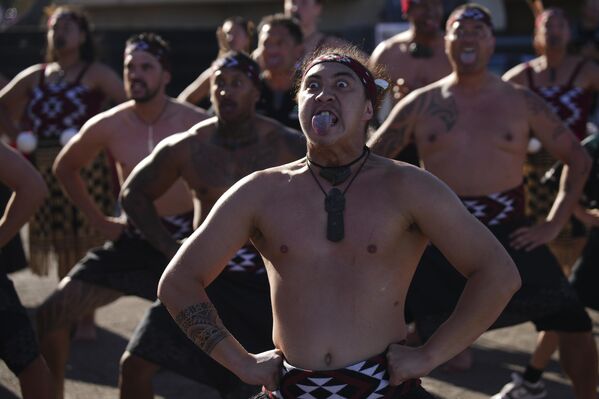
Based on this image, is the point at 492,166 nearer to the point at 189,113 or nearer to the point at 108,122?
the point at 189,113

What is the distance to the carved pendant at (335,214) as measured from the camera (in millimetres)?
3305

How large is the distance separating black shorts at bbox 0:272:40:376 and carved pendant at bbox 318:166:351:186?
163 centimetres

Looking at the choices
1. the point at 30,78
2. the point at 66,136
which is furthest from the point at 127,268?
the point at 30,78

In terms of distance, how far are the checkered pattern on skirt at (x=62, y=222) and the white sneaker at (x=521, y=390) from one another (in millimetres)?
2887

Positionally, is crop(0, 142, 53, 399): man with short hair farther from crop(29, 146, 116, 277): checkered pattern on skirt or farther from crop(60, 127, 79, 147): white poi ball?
crop(60, 127, 79, 147): white poi ball

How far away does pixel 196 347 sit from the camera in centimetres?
474

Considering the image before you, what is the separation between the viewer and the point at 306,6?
795 centimetres

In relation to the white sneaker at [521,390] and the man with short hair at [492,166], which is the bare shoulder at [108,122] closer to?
the man with short hair at [492,166]

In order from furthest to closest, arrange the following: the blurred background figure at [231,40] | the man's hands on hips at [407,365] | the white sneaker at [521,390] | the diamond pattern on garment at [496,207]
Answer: the blurred background figure at [231,40] → the white sneaker at [521,390] → the diamond pattern on garment at [496,207] → the man's hands on hips at [407,365]

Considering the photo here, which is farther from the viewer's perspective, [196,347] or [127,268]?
[127,268]

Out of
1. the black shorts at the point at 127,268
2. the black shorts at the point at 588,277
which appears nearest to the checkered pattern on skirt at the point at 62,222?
the black shorts at the point at 127,268

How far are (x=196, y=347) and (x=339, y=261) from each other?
158 centimetres

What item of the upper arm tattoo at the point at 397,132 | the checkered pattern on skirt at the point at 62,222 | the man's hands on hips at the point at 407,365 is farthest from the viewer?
the checkered pattern on skirt at the point at 62,222

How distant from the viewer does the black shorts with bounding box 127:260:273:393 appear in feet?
15.5
